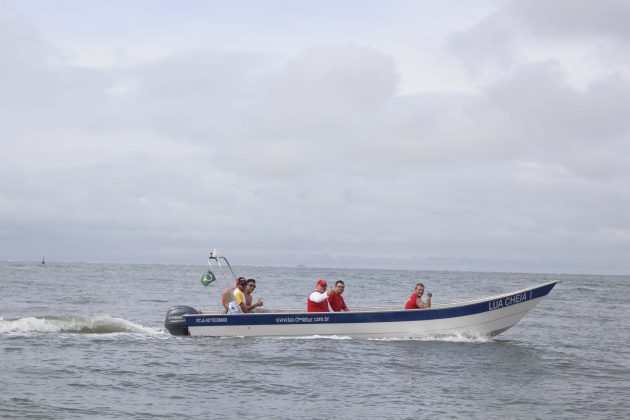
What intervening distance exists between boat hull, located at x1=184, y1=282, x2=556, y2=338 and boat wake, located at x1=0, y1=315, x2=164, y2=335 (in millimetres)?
3144

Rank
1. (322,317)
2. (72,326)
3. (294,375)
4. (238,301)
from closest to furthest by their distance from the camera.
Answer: (294,375), (322,317), (238,301), (72,326)

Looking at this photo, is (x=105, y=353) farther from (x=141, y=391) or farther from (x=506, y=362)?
(x=506, y=362)

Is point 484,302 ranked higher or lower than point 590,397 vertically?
higher

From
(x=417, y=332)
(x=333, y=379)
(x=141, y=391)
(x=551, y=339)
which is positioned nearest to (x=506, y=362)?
(x=417, y=332)

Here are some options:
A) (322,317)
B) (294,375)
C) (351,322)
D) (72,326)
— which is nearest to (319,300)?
(322,317)

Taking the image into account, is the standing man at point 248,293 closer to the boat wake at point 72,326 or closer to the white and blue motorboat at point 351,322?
the white and blue motorboat at point 351,322

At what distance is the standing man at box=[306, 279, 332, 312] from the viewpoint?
19625 mm

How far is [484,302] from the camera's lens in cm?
2011

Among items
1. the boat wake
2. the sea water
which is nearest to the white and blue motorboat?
the sea water

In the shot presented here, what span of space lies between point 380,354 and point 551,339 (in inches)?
358

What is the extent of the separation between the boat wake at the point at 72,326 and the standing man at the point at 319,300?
5.42m

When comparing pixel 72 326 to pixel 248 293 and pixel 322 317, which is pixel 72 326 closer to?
pixel 248 293

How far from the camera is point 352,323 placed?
1964 centimetres

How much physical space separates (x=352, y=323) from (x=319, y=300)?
1.18 meters
